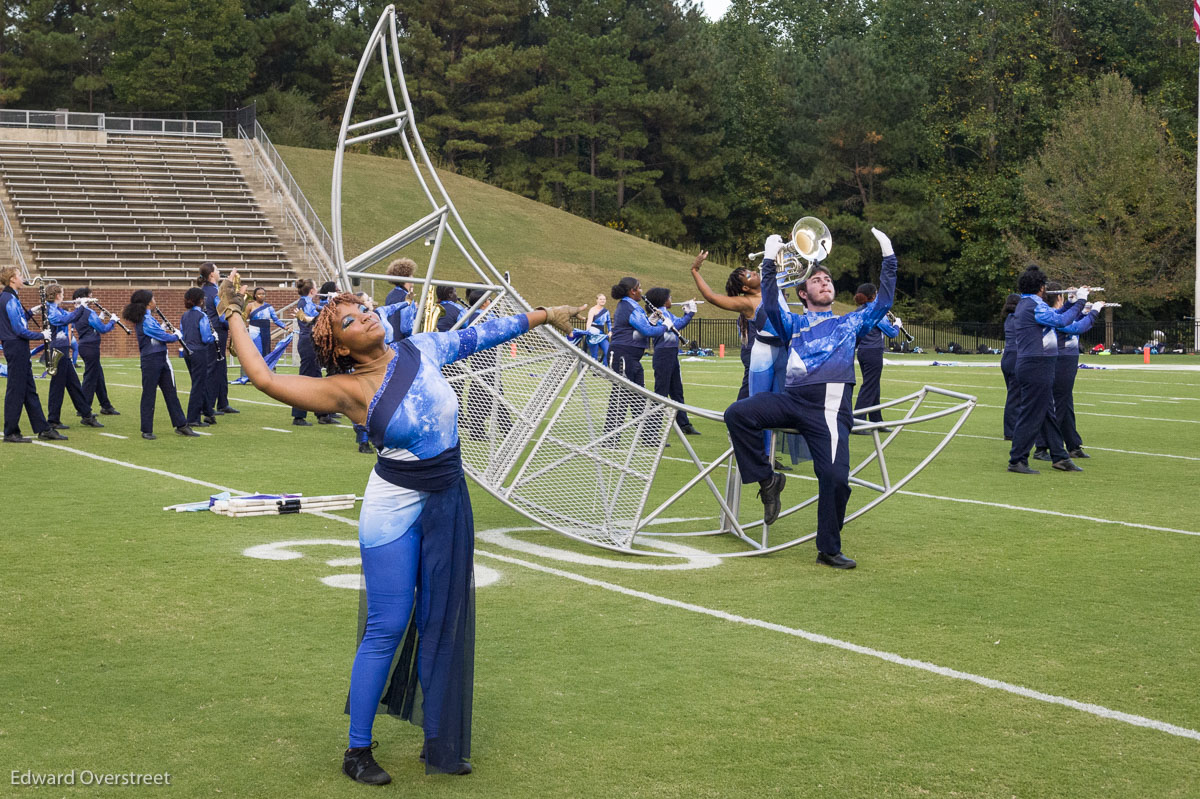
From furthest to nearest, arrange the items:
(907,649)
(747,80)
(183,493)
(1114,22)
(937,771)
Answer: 1. (747,80)
2. (1114,22)
3. (183,493)
4. (907,649)
5. (937,771)

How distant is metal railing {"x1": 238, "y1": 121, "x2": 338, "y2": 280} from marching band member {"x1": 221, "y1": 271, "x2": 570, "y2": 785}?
3327 centimetres

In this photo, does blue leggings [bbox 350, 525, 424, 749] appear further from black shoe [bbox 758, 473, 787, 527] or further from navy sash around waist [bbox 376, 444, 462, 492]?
black shoe [bbox 758, 473, 787, 527]

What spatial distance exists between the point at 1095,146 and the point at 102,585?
43.1 meters

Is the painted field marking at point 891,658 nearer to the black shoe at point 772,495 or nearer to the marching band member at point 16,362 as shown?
the black shoe at point 772,495

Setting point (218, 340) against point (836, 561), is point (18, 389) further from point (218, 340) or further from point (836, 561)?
point (836, 561)

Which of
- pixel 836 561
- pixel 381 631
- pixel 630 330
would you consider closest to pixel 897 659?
pixel 836 561

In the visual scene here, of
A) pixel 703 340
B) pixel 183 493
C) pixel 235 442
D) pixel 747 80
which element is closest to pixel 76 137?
pixel 703 340

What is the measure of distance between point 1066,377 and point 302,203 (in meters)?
34.3

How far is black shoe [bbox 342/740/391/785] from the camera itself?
4.28 metres

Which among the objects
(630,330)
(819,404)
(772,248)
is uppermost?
(772,248)

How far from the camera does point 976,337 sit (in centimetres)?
4416

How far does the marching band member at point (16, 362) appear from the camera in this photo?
12.9 meters

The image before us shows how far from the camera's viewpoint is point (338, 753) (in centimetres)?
457

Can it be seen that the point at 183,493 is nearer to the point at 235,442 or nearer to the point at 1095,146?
the point at 235,442
